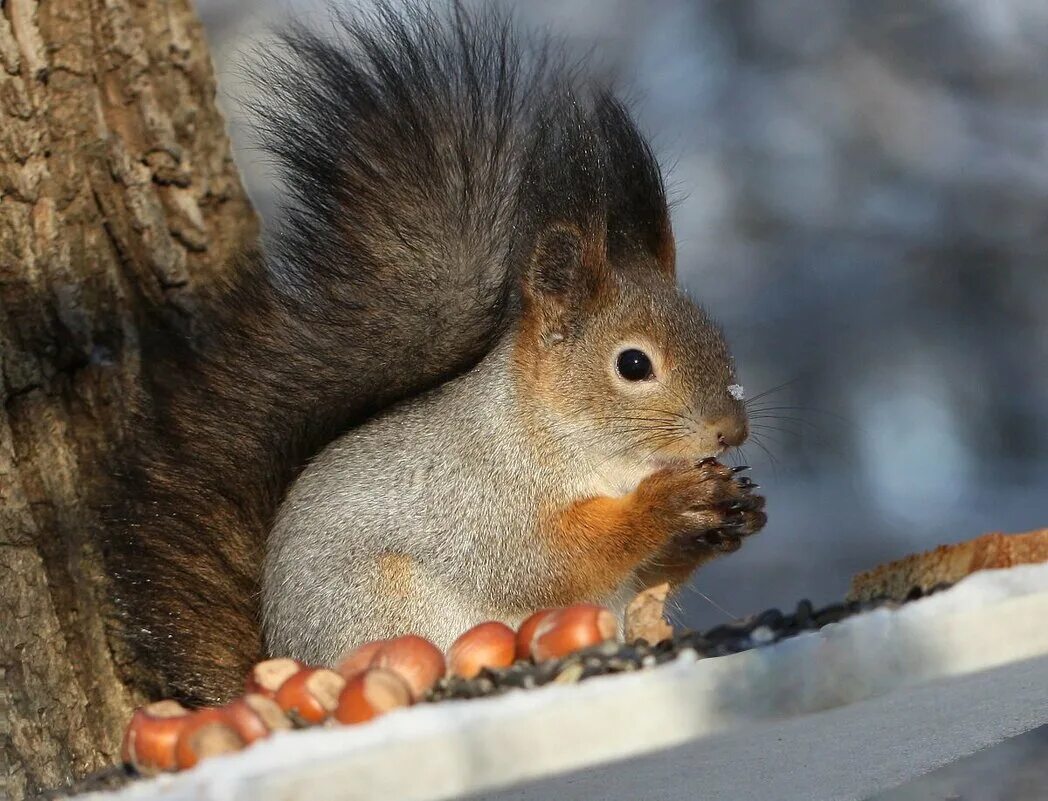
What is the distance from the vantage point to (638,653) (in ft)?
3.35

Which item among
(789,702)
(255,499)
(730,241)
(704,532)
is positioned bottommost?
(789,702)

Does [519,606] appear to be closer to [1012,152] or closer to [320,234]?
[320,234]

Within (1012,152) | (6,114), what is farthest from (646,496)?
(1012,152)

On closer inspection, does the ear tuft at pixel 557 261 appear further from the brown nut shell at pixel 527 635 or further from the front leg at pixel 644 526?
the brown nut shell at pixel 527 635

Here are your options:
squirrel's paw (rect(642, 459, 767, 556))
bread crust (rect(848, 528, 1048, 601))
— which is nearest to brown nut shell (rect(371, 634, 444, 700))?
bread crust (rect(848, 528, 1048, 601))

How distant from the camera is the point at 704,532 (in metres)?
1.57

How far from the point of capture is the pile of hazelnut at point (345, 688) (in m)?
0.97

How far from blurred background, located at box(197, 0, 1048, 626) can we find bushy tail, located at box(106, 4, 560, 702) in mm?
1349

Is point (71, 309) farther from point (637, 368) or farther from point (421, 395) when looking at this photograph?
point (637, 368)

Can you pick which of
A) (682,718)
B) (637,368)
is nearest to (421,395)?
(637,368)

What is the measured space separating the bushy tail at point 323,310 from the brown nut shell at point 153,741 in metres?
0.52

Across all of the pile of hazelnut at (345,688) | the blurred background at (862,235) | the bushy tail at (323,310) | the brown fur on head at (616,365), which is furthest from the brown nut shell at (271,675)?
the blurred background at (862,235)

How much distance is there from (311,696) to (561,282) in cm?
73

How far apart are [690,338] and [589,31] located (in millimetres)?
1713
